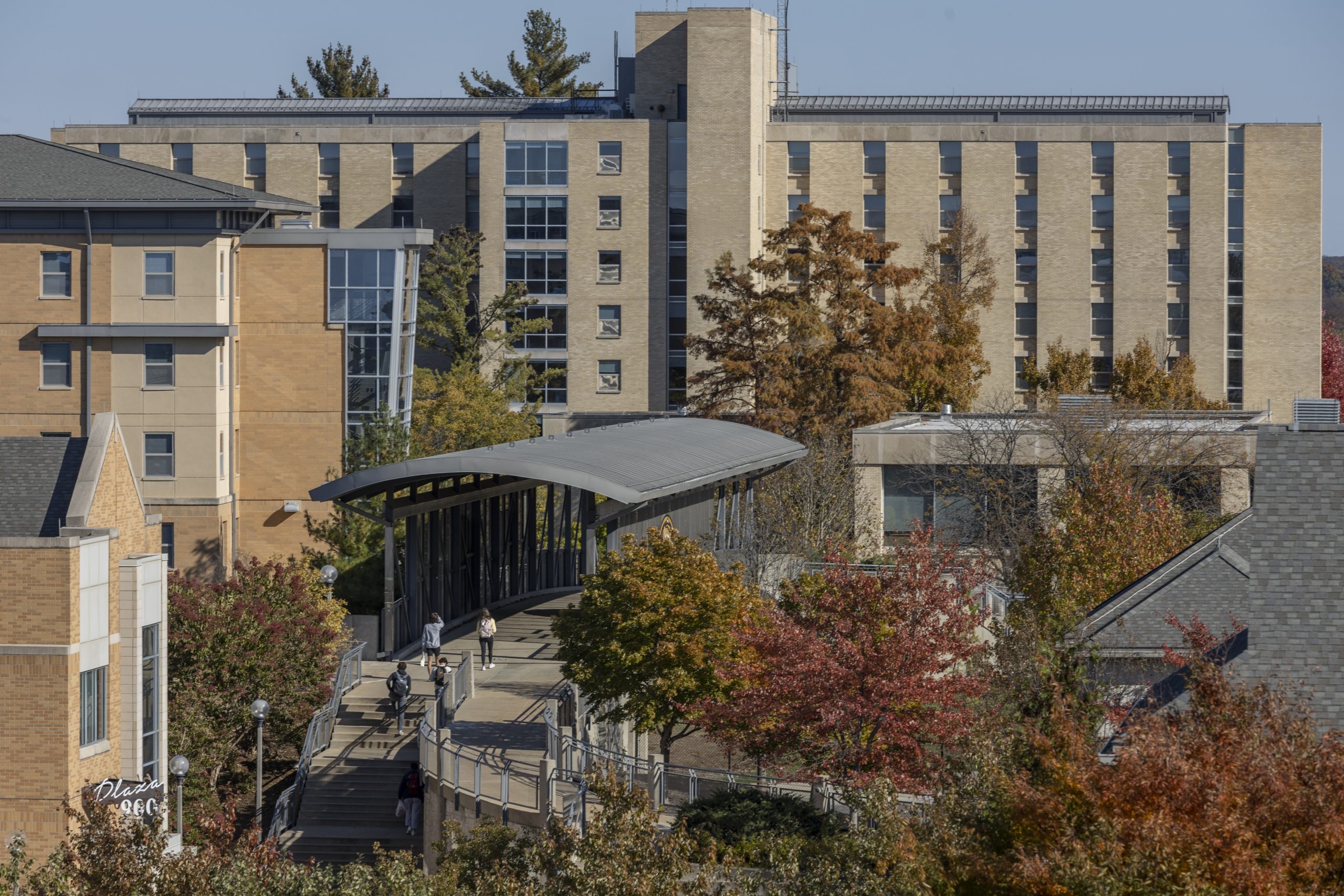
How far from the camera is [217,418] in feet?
165

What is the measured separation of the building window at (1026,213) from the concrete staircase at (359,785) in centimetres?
5212

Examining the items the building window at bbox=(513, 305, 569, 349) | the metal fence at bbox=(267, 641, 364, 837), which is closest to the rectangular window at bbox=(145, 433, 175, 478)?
the metal fence at bbox=(267, 641, 364, 837)

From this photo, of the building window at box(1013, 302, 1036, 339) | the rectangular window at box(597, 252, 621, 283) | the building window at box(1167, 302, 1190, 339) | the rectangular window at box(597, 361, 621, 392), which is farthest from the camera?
the building window at box(1013, 302, 1036, 339)

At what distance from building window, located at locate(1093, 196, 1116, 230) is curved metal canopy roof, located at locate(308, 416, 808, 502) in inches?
1382

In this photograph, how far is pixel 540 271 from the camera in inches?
2965

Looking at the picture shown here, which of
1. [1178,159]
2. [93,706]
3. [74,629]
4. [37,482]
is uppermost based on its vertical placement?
[1178,159]

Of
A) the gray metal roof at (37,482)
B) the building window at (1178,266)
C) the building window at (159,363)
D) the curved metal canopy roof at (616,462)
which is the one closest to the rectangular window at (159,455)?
the building window at (159,363)

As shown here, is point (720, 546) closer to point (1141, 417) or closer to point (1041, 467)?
point (1041, 467)

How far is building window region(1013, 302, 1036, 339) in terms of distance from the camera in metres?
79.1

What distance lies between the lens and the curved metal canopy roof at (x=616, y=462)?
3281cm

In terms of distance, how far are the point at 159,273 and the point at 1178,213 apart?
4881 centimetres

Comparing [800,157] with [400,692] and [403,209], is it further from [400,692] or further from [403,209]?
[400,692]

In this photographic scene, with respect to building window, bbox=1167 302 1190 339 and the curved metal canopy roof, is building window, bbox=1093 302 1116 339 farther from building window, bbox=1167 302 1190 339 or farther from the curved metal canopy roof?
the curved metal canopy roof

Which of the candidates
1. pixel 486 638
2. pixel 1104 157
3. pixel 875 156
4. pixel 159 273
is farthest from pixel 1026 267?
pixel 486 638
